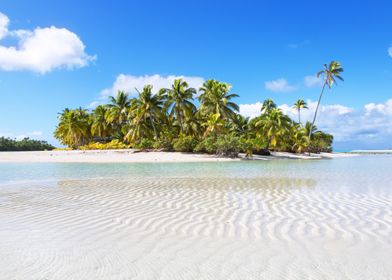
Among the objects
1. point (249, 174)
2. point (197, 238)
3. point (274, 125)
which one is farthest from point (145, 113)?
point (197, 238)

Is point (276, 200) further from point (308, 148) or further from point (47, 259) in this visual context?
point (308, 148)

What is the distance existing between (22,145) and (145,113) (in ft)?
102

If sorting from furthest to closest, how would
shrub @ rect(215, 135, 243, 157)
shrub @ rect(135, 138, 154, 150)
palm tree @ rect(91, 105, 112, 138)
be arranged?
palm tree @ rect(91, 105, 112, 138)
shrub @ rect(135, 138, 154, 150)
shrub @ rect(215, 135, 243, 157)

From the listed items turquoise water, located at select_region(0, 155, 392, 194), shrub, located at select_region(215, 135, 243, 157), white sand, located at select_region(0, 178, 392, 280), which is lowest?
white sand, located at select_region(0, 178, 392, 280)

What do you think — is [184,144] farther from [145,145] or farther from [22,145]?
[22,145]

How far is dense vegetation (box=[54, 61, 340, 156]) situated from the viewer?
39.0 meters

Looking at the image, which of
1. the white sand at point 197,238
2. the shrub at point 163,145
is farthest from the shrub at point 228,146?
the white sand at point 197,238

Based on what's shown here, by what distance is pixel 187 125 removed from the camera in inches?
1779

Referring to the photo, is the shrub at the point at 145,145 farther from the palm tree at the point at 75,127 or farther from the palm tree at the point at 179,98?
the palm tree at the point at 75,127

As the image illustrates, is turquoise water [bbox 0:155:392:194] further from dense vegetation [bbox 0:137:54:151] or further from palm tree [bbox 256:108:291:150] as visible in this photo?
dense vegetation [bbox 0:137:54:151]

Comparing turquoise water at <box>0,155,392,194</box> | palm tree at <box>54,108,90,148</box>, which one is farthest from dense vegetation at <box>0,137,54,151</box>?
turquoise water at <box>0,155,392,194</box>

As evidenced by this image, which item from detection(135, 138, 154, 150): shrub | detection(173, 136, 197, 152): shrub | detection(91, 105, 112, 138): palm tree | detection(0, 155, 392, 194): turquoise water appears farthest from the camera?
detection(91, 105, 112, 138): palm tree

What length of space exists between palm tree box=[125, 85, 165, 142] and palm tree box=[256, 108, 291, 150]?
15.7m

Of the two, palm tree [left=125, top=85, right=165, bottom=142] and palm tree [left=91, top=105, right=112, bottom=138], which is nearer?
palm tree [left=125, top=85, right=165, bottom=142]
